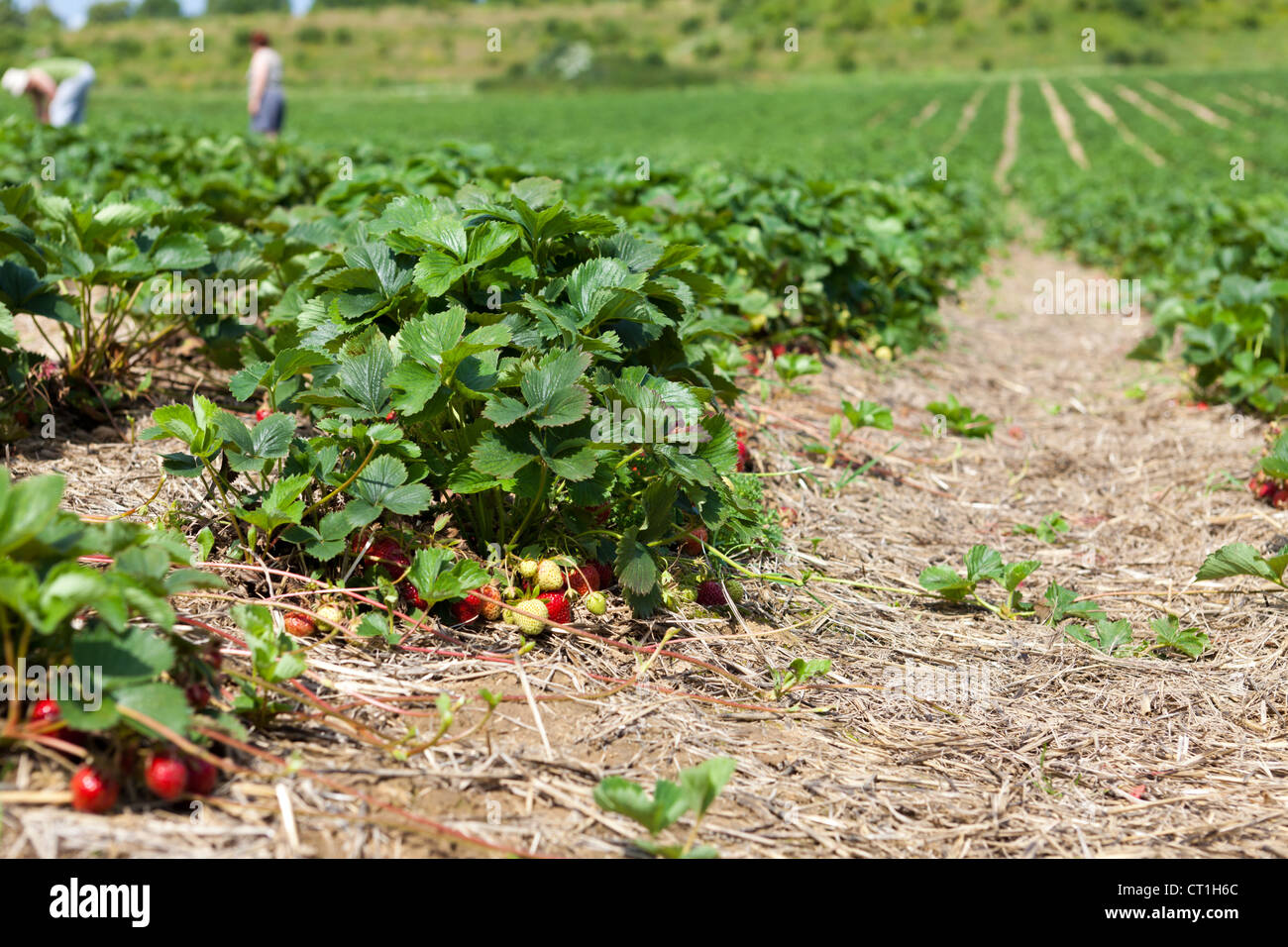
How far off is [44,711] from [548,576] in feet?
3.44

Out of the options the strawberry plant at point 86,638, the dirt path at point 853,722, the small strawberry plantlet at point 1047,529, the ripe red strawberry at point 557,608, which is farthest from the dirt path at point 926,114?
the strawberry plant at point 86,638

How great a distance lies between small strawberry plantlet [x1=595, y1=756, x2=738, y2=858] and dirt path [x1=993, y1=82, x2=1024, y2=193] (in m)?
20.5

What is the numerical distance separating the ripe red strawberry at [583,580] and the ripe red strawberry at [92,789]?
3.63ft

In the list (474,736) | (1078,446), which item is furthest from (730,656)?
(1078,446)

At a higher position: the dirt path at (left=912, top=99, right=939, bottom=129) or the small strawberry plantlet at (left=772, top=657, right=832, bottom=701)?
the dirt path at (left=912, top=99, right=939, bottom=129)

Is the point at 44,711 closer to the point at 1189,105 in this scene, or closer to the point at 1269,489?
the point at 1269,489

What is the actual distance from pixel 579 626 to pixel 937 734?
824 millimetres

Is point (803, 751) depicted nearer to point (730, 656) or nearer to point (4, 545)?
point (730, 656)

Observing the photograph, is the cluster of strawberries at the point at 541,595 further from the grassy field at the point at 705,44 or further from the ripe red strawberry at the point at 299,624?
the grassy field at the point at 705,44

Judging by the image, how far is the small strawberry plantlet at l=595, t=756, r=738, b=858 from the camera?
4.56ft

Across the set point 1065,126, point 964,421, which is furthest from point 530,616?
point 1065,126

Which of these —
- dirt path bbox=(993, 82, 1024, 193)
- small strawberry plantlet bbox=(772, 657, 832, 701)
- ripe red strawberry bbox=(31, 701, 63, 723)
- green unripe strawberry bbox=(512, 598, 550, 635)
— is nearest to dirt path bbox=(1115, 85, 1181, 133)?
dirt path bbox=(993, 82, 1024, 193)

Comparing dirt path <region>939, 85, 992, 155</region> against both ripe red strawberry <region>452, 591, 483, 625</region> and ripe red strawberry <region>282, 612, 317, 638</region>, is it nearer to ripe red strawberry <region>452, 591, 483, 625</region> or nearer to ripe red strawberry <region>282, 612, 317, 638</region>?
ripe red strawberry <region>452, 591, 483, 625</region>

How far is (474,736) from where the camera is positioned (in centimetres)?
173
